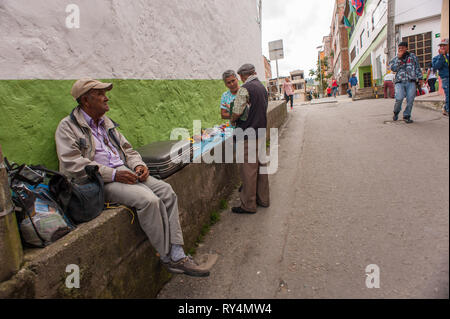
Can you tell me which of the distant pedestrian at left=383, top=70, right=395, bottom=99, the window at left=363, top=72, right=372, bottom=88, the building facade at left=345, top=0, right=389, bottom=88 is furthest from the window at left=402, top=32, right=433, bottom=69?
the window at left=363, top=72, right=372, bottom=88

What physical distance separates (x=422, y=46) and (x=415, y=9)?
23cm

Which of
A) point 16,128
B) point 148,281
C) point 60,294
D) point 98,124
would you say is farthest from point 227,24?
point 60,294

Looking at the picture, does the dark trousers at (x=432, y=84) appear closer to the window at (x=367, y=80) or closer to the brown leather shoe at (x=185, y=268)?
the window at (x=367, y=80)

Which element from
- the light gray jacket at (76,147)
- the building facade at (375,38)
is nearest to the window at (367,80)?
the building facade at (375,38)

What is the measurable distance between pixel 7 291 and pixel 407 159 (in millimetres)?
1859

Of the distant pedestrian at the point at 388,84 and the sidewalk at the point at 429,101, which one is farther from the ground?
the distant pedestrian at the point at 388,84

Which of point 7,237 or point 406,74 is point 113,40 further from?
point 406,74

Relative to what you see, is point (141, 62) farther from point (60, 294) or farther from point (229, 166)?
point (60, 294)

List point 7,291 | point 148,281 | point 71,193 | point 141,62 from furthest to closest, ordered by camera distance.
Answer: point 141,62 → point 148,281 → point 71,193 → point 7,291

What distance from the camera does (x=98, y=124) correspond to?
2561 mm

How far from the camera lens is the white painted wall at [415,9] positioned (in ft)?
3.17

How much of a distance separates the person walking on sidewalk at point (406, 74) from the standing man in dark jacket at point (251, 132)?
192 centimetres

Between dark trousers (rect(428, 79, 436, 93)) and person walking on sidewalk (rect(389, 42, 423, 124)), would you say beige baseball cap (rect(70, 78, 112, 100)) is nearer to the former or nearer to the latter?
person walking on sidewalk (rect(389, 42, 423, 124))

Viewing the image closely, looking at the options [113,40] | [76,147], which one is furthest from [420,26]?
[113,40]
